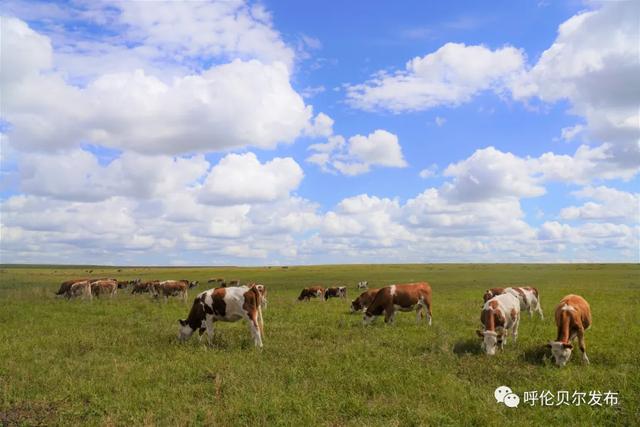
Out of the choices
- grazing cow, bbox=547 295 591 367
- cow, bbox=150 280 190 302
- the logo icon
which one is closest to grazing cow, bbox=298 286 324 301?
cow, bbox=150 280 190 302

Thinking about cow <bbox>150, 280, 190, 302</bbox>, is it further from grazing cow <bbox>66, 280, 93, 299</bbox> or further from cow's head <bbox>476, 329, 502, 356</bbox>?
cow's head <bbox>476, 329, 502, 356</bbox>

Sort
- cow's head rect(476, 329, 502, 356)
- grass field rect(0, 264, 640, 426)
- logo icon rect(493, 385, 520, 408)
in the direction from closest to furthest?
grass field rect(0, 264, 640, 426) → logo icon rect(493, 385, 520, 408) → cow's head rect(476, 329, 502, 356)

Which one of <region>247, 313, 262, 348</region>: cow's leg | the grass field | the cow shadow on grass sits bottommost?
the grass field

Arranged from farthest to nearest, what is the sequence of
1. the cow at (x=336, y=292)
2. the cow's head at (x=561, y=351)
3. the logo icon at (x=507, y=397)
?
1. the cow at (x=336, y=292)
2. the cow's head at (x=561, y=351)
3. the logo icon at (x=507, y=397)

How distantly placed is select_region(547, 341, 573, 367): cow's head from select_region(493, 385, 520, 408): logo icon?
100.0 inches

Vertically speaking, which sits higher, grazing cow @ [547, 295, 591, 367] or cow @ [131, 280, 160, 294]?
grazing cow @ [547, 295, 591, 367]

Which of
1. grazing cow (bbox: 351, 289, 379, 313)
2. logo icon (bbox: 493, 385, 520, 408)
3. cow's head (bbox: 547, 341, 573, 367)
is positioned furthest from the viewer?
grazing cow (bbox: 351, 289, 379, 313)

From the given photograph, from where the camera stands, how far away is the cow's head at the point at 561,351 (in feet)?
37.7

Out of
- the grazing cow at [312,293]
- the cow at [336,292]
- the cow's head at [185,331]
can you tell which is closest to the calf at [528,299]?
the cow's head at [185,331]

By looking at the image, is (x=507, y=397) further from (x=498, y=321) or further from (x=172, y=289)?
(x=172, y=289)

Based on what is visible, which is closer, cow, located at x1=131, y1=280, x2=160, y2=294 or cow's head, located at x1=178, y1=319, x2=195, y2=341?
cow's head, located at x1=178, y1=319, x2=195, y2=341

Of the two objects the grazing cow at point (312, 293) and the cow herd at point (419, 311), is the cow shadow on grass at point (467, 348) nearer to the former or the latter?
the cow herd at point (419, 311)

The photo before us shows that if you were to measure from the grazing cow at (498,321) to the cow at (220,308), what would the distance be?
6.86 m

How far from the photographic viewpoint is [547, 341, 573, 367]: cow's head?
1149cm
